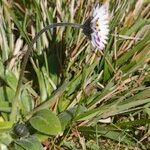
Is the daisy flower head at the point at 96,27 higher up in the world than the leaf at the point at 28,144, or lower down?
higher up

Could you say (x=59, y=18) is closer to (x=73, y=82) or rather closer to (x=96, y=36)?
(x=73, y=82)

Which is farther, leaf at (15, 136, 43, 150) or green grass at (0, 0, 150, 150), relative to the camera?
green grass at (0, 0, 150, 150)

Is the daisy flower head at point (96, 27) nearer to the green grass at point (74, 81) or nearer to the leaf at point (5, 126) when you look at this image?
the green grass at point (74, 81)

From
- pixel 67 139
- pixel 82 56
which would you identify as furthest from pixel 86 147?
pixel 82 56

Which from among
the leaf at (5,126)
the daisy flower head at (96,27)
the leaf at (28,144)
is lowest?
the leaf at (28,144)

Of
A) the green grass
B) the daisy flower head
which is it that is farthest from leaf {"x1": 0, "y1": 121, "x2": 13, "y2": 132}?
the daisy flower head

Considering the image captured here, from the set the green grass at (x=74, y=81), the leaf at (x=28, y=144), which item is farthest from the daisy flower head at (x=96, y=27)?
the leaf at (x=28, y=144)

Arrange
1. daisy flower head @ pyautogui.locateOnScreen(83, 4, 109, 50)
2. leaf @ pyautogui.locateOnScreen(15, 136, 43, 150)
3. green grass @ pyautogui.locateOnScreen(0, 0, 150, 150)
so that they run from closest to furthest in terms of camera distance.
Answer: daisy flower head @ pyautogui.locateOnScreen(83, 4, 109, 50) < leaf @ pyautogui.locateOnScreen(15, 136, 43, 150) < green grass @ pyautogui.locateOnScreen(0, 0, 150, 150)

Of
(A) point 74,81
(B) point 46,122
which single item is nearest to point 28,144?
(B) point 46,122

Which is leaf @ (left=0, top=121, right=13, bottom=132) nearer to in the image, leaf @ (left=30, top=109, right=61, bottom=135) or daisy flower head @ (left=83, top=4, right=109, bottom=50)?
leaf @ (left=30, top=109, right=61, bottom=135)
